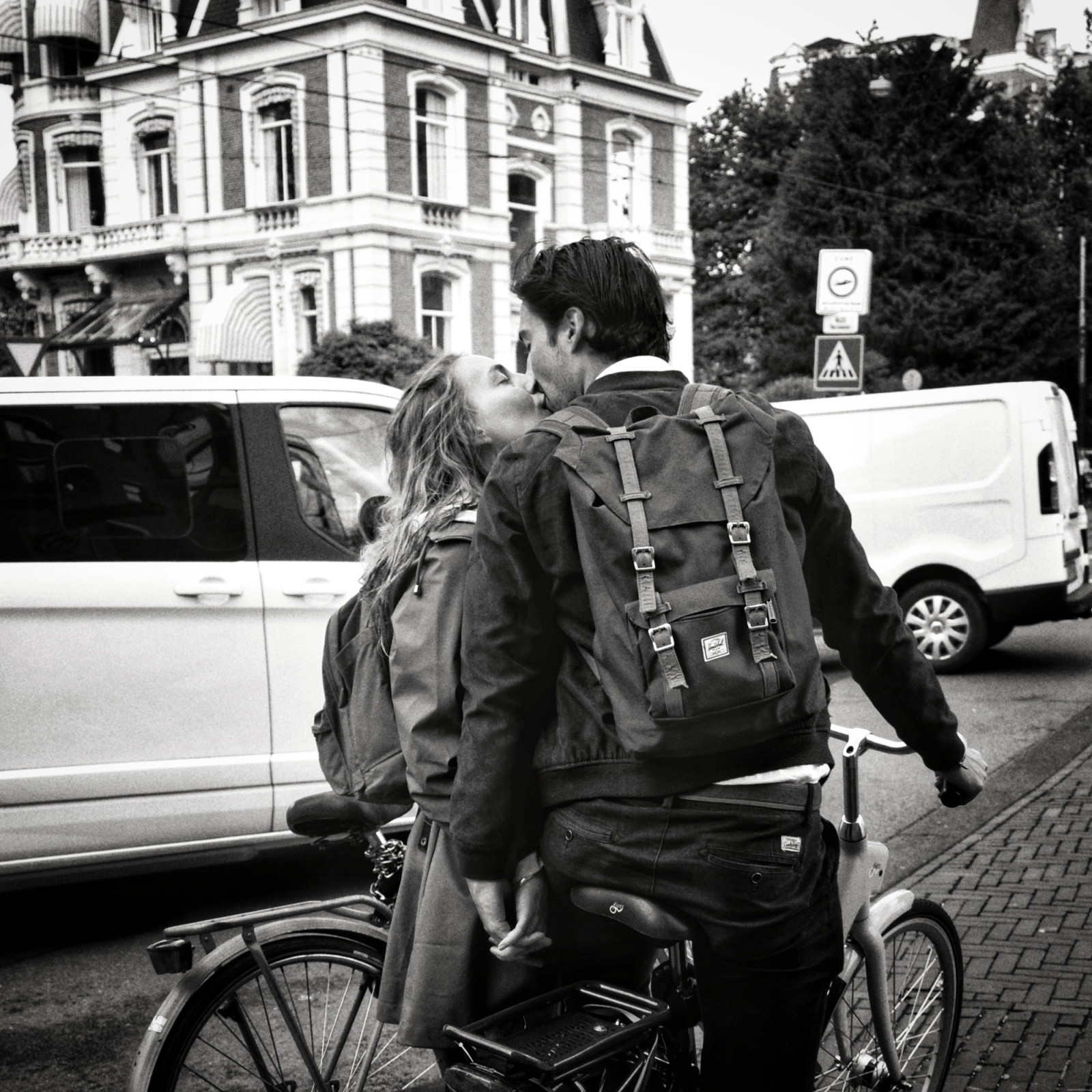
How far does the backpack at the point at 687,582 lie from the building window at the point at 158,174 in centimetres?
3198

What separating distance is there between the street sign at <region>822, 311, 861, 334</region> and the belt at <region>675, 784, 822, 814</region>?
1228 centimetres

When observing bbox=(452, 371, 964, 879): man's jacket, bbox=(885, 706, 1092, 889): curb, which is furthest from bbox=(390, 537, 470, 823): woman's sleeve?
bbox=(885, 706, 1092, 889): curb

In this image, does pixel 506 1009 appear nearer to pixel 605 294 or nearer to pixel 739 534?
pixel 739 534

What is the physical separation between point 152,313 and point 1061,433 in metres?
25.4

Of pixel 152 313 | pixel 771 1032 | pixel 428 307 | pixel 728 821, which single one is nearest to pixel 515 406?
pixel 728 821

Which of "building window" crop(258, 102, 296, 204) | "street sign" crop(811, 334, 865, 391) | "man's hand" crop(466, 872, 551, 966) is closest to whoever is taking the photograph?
"man's hand" crop(466, 872, 551, 966)

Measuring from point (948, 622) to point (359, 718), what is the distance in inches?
332

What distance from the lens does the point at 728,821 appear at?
6.73 ft

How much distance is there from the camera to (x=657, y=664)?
1902mm

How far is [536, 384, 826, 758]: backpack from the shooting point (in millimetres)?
1903

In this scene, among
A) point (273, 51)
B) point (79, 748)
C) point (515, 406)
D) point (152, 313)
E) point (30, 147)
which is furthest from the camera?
point (30, 147)

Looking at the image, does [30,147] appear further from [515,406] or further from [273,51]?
[515,406]

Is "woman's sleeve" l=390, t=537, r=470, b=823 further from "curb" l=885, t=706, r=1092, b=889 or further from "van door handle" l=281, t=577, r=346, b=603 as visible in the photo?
"curb" l=885, t=706, r=1092, b=889

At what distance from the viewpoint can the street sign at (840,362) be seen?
1388 centimetres
